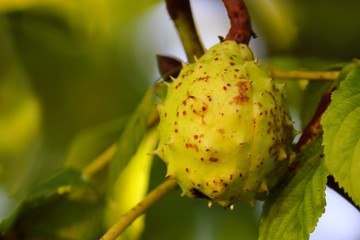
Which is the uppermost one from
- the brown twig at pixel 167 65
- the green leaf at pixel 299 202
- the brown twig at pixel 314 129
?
the brown twig at pixel 167 65

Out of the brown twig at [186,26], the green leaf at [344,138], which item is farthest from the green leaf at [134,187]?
the green leaf at [344,138]

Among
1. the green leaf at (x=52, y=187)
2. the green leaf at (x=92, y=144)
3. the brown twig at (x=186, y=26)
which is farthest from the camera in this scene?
the green leaf at (x=92, y=144)

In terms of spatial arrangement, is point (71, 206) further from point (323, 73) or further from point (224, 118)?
point (224, 118)

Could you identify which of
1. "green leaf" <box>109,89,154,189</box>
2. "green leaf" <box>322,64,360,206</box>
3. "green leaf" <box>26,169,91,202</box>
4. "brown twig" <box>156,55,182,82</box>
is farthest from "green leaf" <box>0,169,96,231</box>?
"green leaf" <box>322,64,360,206</box>

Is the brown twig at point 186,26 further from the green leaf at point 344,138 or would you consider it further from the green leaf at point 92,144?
the green leaf at point 92,144

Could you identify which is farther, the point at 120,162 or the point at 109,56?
the point at 109,56

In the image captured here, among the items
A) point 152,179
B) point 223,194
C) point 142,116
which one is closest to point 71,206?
point 152,179

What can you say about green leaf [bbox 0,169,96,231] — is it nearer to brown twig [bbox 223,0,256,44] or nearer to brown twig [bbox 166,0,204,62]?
brown twig [bbox 166,0,204,62]
